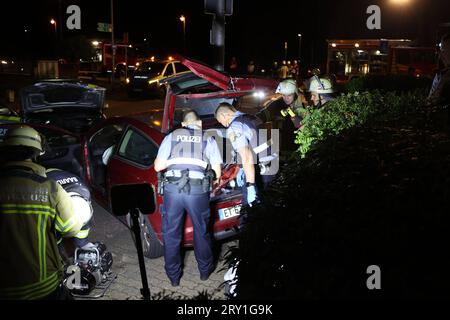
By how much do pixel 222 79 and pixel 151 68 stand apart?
19890 mm

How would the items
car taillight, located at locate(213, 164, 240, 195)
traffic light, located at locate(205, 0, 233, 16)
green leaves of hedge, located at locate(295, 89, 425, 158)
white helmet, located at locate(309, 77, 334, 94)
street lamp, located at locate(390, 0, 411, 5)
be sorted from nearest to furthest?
1. green leaves of hedge, located at locate(295, 89, 425, 158)
2. car taillight, located at locate(213, 164, 240, 195)
3. white helmet, located at locate(309, 77, 334, 94)
4. traffic light, located at locate(205, 0, 233, 16)
5. street lamp, located at locate(390, 0, 411, 5)

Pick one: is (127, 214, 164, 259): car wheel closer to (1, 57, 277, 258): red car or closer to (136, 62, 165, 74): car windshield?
(1, 57, 277, 258): red car

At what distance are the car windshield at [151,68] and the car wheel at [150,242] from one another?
19.1 meters

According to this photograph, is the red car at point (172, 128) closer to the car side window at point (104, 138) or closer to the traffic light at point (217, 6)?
the car side window at point (104, 138)

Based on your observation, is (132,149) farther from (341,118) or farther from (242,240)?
(242,240)

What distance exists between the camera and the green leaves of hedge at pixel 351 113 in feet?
13.7

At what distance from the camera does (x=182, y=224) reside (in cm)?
477

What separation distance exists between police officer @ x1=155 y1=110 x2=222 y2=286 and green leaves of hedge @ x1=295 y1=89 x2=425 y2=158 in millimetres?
916

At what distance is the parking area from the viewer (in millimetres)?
4578

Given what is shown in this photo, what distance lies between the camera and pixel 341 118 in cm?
430

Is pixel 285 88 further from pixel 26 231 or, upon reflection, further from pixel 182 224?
pixel 26 231

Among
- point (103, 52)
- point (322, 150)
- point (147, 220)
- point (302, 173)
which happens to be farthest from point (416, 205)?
point (103, 52)

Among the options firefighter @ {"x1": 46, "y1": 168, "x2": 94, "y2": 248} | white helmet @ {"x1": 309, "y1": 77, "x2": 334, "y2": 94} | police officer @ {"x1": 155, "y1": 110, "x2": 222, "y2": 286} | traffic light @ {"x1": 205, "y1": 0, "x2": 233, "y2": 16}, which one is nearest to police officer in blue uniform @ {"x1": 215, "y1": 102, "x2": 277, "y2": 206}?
police officer @ {"x1": 155, "y1": 110, "x2": 222, "y2": 286}
